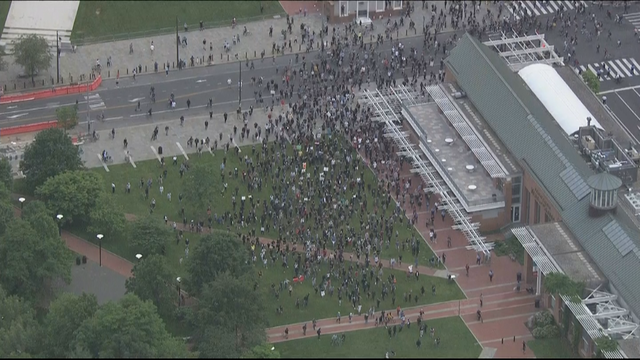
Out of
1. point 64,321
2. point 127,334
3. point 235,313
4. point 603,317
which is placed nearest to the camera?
point 127,334

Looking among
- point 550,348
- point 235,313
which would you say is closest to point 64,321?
point 235,313

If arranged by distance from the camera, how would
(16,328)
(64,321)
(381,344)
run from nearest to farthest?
(64,321) < (16,328) < (381,344)

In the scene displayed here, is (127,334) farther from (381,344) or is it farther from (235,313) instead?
(381,344)

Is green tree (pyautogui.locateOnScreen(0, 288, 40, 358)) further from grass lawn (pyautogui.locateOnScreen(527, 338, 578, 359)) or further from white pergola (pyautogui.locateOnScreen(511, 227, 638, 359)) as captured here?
white pergola (pyautogui.locateOnScreen(511, 227, 638, 359))

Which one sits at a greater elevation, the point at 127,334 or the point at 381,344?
the point at 127,334

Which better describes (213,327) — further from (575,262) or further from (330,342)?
(575,262)
